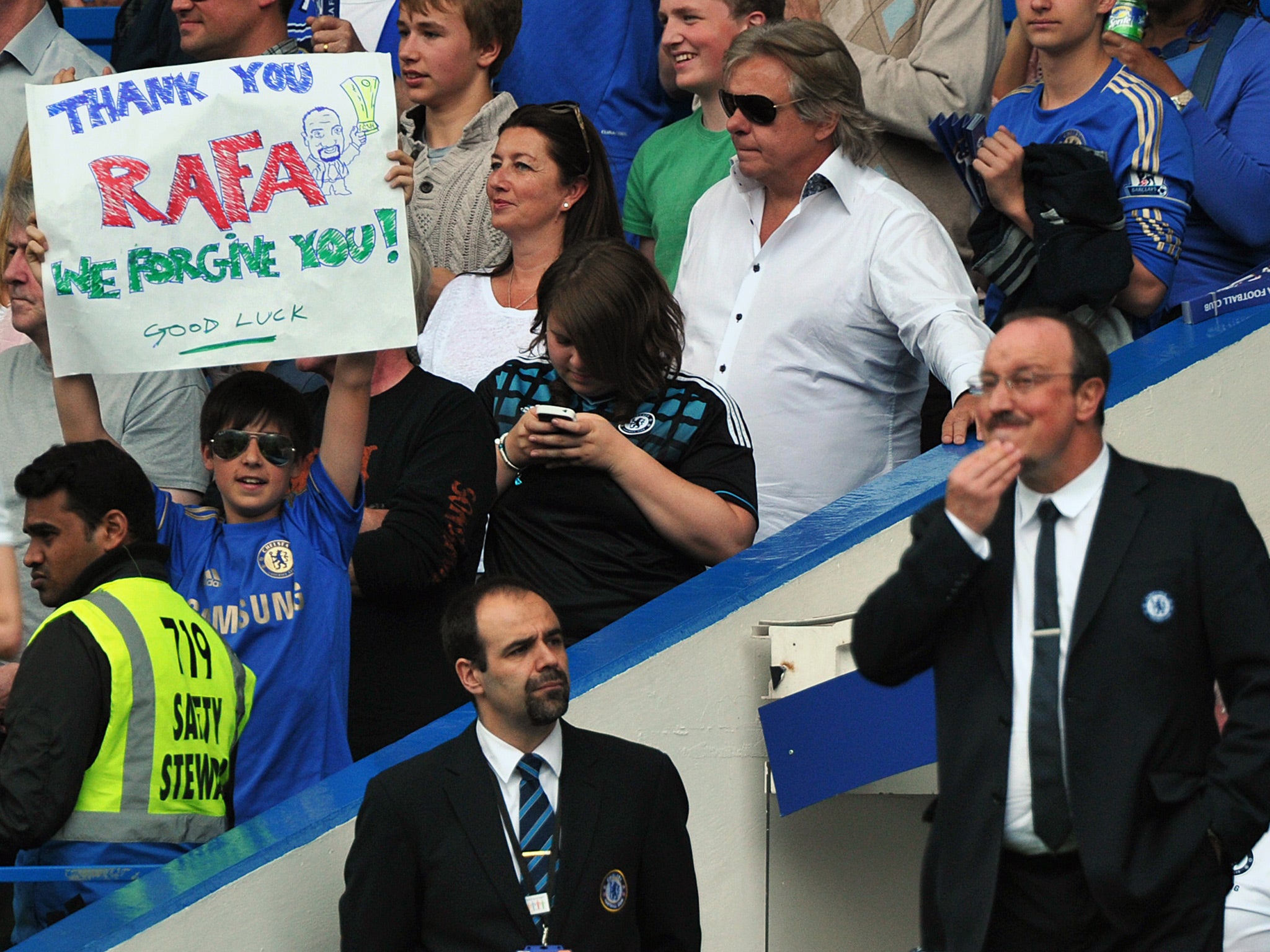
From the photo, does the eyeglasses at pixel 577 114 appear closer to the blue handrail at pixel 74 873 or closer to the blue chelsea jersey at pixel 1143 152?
the blue chelsea jersey at pixel 1143 152

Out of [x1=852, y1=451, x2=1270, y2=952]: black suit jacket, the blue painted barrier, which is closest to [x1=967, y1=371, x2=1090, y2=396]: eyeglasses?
[x1=852, y1=451, x2=1270, y2=952]: black suit jacket

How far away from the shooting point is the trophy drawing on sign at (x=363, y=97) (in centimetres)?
523

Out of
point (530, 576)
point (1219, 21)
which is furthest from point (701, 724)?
point (1219, 21)

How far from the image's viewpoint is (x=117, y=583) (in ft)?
15.0

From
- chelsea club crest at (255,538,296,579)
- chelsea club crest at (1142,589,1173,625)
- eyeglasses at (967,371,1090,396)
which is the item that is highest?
eyeglasses at (967,371,1090,396)

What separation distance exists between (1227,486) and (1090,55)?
2.90 m

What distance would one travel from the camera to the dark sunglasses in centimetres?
490

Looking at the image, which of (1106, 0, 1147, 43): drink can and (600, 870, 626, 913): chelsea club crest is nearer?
(600, 870, 626, 913): chelsea club crest

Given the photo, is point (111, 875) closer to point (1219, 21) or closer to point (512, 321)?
point (512, 321)

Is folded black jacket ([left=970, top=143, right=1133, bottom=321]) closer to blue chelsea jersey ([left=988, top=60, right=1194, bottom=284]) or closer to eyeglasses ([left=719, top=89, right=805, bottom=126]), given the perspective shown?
blue chelsea jersey ([left=988, top=60, right=1194, bottom=284])

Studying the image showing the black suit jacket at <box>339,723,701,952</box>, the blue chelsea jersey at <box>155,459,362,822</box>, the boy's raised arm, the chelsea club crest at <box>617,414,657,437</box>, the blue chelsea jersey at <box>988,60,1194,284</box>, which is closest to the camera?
the black suit jacket at <box>339,723,701,952</box>

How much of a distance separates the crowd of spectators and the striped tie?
33.8 inches

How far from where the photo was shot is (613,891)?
13.7 ft

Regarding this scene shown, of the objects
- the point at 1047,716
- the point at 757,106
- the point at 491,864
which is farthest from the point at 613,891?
the point at 757,106
